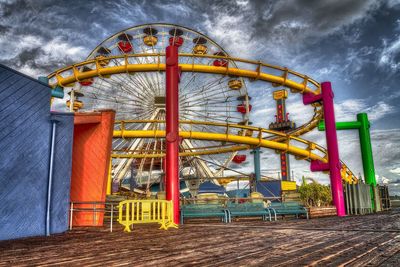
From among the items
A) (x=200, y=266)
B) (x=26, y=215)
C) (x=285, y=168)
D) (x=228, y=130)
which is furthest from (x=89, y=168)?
(x=285, y=168)

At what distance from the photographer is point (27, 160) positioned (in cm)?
767

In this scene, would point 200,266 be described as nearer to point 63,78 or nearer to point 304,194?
point 63,78

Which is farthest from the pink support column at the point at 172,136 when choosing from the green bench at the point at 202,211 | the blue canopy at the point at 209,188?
the blue canopy at the point at 209,188

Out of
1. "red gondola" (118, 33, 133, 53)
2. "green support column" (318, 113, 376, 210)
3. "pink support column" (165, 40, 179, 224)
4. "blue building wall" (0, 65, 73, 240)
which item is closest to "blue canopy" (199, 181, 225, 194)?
"green support column" (318, 113, 376, 210)

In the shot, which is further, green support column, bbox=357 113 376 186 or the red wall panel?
green support column, bbox=357 113 376 186

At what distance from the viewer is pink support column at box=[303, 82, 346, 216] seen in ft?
54.0

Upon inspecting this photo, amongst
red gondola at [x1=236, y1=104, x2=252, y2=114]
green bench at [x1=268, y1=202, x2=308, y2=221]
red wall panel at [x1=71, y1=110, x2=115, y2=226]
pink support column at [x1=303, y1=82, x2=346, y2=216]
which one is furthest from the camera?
red gondola at [x1=236, y1=104, x2=252, y2=114]

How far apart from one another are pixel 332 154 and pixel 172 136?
939 cm

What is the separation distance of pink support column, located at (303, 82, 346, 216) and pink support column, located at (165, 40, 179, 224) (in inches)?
355

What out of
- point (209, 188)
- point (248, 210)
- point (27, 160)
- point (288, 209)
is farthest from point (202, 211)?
point (209, 188)

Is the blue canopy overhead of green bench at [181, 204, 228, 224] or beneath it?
overhead

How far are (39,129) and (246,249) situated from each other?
20.0ft

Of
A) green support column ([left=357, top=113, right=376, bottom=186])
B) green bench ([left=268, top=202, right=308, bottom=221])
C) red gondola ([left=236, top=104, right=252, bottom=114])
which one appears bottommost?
green bench ([left=268, top=202, right=308, bottom=221])

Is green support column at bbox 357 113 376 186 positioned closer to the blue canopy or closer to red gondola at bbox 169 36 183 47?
the blue canopy
